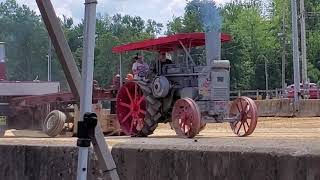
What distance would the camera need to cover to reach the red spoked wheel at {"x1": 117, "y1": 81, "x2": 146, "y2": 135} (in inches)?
636

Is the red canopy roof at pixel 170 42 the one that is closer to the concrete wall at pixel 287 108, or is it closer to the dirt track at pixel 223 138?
the dirt track at pixel 223 138

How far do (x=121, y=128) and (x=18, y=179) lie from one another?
960cm

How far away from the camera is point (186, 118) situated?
1452 cm

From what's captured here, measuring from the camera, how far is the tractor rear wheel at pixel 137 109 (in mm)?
15609

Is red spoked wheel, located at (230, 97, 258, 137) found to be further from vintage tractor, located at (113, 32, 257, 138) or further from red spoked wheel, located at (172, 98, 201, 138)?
red spoked wheel, located at (172, 98, 201, 138)

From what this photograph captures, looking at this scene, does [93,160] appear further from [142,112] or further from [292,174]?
[142,112]

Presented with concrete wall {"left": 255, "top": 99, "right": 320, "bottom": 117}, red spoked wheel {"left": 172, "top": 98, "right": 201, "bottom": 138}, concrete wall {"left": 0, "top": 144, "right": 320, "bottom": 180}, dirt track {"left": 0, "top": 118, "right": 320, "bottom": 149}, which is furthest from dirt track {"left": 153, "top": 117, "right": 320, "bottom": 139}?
concrete wall {"left": 255, "top": 99, "right": 320, "bottom": 117}

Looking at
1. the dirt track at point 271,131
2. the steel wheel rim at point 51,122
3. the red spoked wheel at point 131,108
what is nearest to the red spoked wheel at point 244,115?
the dirt track at point 271,131

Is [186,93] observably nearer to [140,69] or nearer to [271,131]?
[140,69]

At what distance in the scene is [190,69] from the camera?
1547cm

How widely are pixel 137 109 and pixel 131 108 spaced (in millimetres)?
236

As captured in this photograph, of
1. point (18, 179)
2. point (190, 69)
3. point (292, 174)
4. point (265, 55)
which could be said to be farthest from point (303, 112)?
point (265, 55)

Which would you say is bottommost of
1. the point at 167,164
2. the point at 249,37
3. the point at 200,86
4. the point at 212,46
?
the point at 167,164

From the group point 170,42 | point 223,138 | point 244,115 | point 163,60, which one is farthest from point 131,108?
point 223,138
